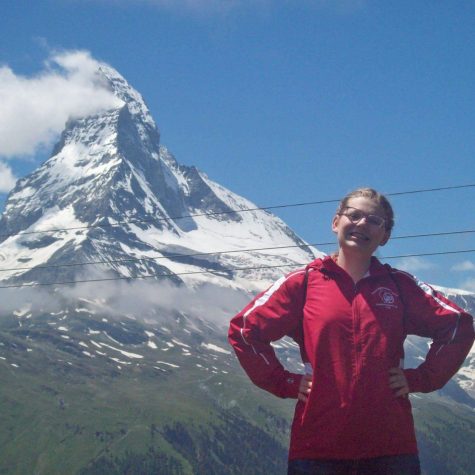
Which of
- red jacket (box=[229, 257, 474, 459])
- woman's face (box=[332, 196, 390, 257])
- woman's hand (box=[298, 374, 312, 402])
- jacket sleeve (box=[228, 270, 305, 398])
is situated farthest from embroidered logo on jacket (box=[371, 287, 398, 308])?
woman's hand (box=[298, 374, 312, 402])

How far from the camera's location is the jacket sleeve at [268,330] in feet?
23.5

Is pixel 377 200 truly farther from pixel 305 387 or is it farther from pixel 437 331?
pixel 305 387

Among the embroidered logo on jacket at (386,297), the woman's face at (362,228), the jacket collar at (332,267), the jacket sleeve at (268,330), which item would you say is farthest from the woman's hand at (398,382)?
the woman's face at (362,228)

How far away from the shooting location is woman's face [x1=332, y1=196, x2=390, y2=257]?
7574mm

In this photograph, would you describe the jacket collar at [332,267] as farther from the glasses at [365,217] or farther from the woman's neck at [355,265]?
the glasses at [365,217]

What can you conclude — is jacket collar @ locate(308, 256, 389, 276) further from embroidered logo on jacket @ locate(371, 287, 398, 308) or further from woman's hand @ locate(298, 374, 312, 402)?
woman's hand @ locate(298, 374, 312, 402)

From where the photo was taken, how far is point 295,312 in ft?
24.1

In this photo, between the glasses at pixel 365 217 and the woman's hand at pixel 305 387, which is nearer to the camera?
the woman's hand at pixel 305 387

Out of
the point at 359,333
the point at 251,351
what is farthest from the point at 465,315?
the point at 251,351

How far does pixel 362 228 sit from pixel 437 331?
3.99 ft

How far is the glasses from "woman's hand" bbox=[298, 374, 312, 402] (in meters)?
1.65

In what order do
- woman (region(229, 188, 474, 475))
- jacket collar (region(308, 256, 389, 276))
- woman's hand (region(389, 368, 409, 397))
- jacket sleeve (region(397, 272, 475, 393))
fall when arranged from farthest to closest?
jacket collar (region(308, 256, 389, 276)), jacket sleeve (region(397, 272, 475, 393)), woman's hand (region(389, 368, 409, 397)), woman (region(229, 188, 474, 475))

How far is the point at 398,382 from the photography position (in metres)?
6.82

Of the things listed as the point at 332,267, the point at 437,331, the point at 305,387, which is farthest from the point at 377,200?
the point at 305,387
